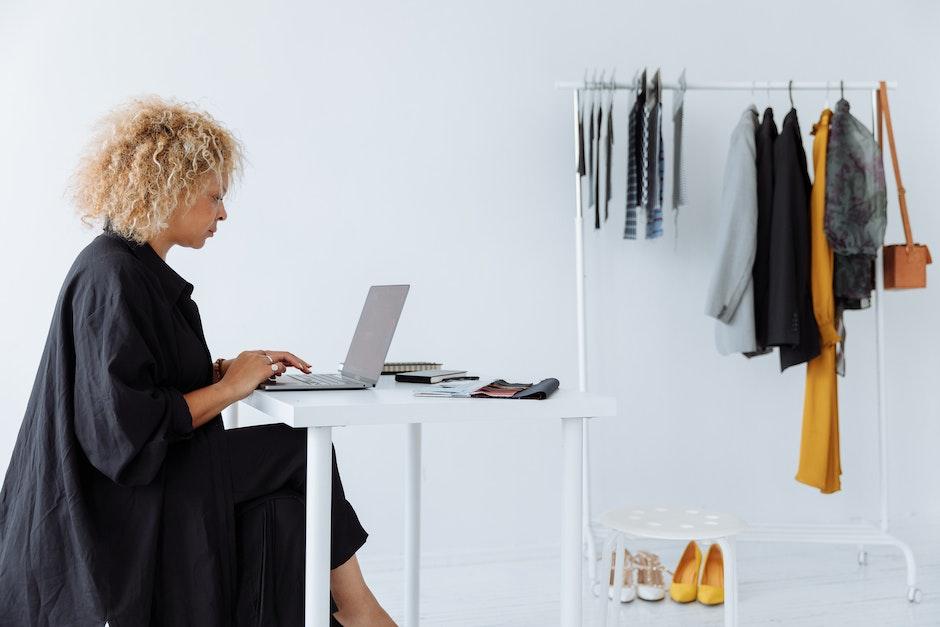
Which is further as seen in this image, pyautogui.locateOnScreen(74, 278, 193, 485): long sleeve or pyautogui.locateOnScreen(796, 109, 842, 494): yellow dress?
pyautogui.locateOnScreen(796, 109, 842, 494): yellow dress

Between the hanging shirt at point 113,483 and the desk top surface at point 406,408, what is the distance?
188 mm

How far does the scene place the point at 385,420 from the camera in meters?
1.26

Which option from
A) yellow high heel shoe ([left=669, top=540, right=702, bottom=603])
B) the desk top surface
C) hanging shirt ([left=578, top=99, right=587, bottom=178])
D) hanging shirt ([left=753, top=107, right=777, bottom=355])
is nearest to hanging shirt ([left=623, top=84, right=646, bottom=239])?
hanging shirt ([left=578, top=99, right=587, bottom=178])

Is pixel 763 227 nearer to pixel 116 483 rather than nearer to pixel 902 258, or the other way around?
pixel 902 258

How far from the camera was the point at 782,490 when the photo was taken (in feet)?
10.1

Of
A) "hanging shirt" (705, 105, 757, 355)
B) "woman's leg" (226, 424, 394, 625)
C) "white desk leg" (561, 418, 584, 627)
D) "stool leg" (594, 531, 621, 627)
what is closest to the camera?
"white desk leg" (561, 418, 584, 627)

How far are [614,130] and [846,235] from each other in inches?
34.3

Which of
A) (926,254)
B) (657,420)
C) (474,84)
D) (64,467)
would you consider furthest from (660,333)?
(64,467)

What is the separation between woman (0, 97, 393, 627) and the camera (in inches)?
49.8

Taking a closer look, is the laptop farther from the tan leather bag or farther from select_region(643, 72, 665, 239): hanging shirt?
the tan leather bag

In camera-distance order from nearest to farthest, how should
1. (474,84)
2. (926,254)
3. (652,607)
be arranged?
(652,607) → (926,254) → (474,84)

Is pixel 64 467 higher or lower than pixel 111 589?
higher

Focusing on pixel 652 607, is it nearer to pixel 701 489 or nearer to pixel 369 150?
pixel 701 489

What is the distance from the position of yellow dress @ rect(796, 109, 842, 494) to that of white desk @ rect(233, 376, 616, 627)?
4.91 ft
